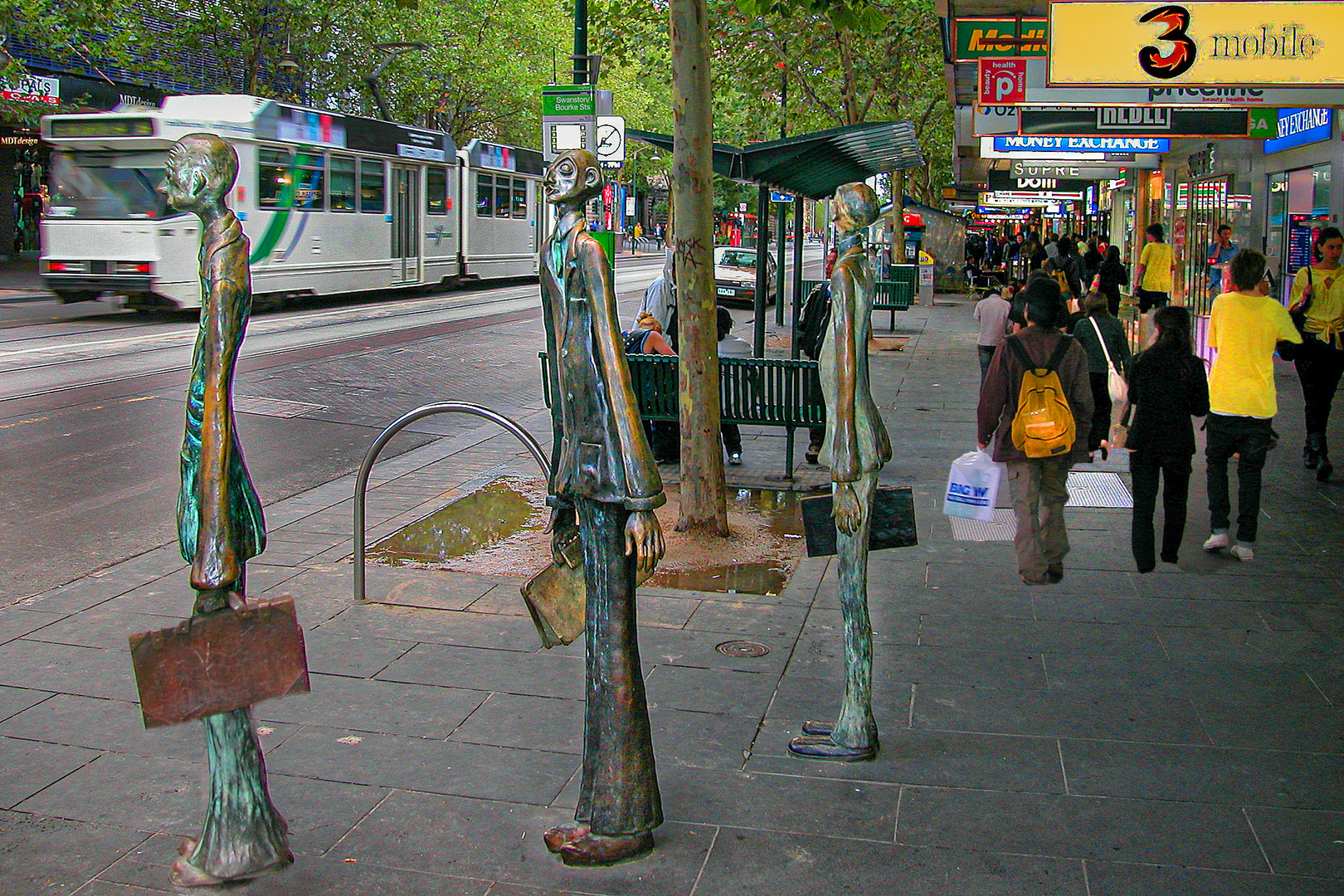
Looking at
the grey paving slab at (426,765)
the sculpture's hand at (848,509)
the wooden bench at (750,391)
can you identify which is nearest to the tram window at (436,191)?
the wooden bench at (750,391)

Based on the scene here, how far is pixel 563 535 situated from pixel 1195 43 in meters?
5.11

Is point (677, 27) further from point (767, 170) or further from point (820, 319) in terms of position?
point (820, 319)

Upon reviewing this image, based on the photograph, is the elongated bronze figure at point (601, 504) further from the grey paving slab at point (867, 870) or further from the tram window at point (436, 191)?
the tram window at point (436, 191)

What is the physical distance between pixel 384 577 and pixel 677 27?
3910mm

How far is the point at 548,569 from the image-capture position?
4137 millimetres

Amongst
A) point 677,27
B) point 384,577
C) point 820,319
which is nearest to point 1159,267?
point 820,319

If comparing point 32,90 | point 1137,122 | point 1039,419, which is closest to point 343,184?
point 32,90

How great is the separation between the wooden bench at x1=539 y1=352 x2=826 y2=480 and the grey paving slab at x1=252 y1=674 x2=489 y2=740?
450 centimetres

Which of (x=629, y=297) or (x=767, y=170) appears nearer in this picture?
(x=767, y=170)

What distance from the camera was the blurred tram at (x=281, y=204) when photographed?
69.2ft

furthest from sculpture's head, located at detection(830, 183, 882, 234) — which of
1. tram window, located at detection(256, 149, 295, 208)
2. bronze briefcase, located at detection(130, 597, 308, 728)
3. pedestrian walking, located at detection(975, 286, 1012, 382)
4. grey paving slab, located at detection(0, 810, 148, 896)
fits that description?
tram window, located at detection(256, 149, 295, 208)

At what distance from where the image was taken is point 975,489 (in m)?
6.61

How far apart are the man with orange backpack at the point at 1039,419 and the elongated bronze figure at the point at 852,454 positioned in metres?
1.99

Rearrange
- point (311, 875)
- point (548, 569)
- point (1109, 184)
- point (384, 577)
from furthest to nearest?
point (1109, 184) < point (384, 577) < point (548, 569) < point (311, 875)
